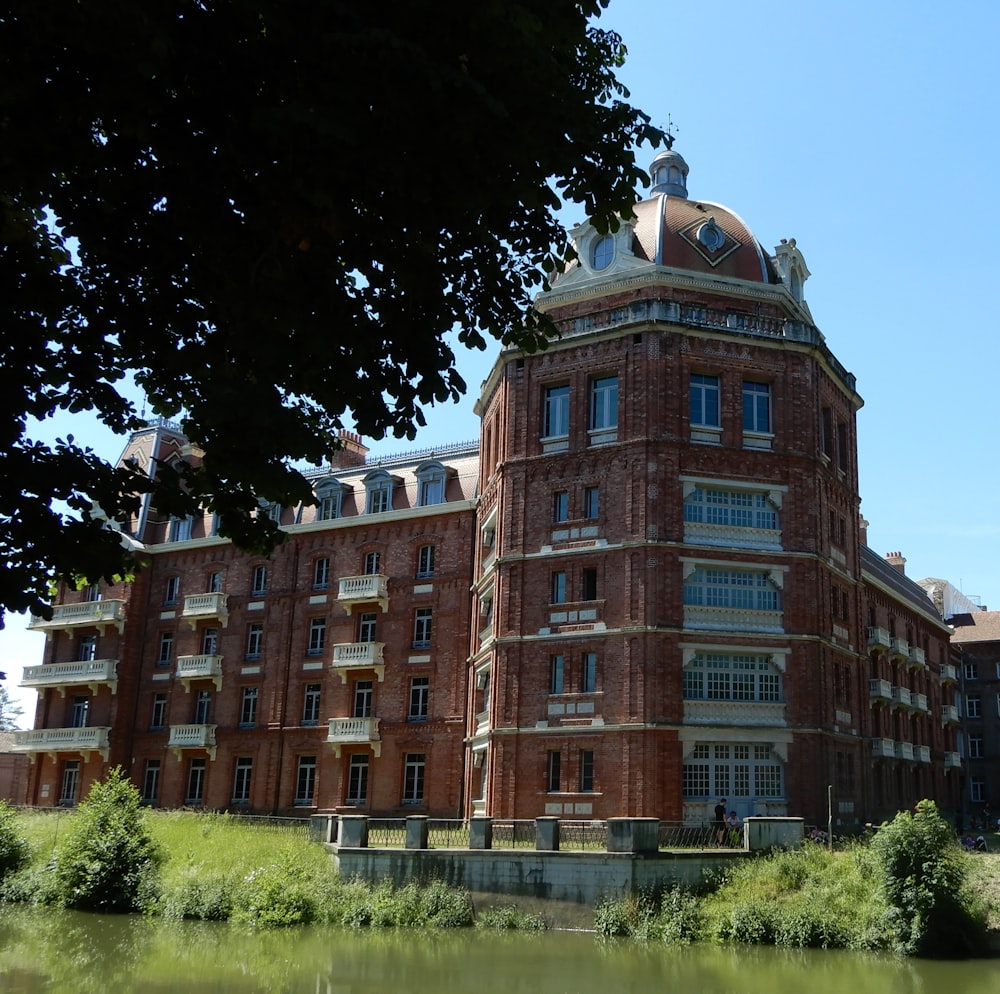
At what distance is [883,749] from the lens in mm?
40500

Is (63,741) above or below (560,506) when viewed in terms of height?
below

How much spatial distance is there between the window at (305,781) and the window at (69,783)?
35.1ft

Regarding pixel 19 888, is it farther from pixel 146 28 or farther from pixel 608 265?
pixel 146 28

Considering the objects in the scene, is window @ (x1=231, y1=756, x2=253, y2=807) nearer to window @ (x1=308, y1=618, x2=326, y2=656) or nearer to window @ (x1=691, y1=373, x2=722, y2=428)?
window @ (x1=308, y1=618, x2=326, y2=656)

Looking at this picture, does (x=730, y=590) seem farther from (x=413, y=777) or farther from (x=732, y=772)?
(x=413, y=777)

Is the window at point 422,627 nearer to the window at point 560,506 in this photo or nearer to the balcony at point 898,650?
the window at point 560,506

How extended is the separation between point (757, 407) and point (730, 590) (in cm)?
588

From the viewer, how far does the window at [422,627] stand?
41.5 meters

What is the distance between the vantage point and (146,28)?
7934 mm

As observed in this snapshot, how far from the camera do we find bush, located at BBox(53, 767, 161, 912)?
1223 inches

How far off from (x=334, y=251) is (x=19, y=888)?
29797 millimetres

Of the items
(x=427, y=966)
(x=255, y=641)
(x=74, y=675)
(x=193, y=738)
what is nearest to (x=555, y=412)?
(x=255, y=641)

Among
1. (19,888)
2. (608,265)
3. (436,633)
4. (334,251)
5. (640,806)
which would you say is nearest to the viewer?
(334,251)

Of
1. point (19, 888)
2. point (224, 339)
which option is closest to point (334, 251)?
point (224, 339)
